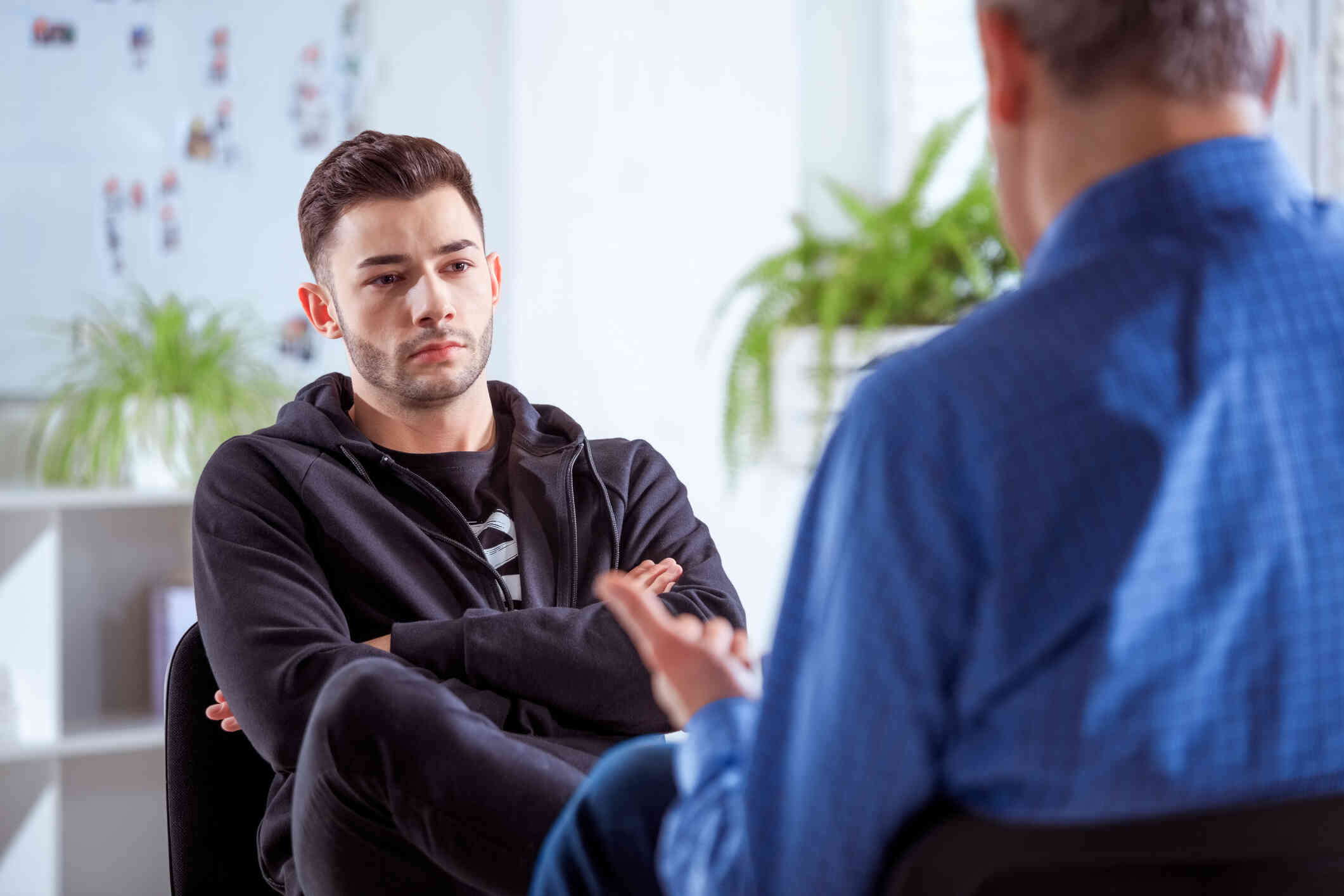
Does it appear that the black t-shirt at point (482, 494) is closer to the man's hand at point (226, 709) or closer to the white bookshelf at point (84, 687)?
the man's hand at point (226, 709)

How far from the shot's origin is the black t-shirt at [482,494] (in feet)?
5.58

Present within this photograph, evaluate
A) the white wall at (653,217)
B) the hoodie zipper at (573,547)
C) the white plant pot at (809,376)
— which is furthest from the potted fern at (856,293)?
the hoodie zipper at (573,547)

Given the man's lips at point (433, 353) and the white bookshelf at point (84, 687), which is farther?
the white bookshelf at point (84, 687)

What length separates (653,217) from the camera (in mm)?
3365

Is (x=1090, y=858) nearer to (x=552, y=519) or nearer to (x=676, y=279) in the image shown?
(x=552, y=519)

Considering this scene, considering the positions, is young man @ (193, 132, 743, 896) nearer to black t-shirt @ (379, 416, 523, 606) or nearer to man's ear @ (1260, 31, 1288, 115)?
black t-shirt @ (379, 416, 523, 606)

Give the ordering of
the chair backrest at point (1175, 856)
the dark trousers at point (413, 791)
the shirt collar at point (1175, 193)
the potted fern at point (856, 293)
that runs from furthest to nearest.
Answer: the potted fern at point (856, 293) < the dark trousers at point (413, 791) < the shirt collar at point (1175, 193) < the chair backrest at point (1175, 856)

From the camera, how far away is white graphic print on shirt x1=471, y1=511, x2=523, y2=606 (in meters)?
1.69

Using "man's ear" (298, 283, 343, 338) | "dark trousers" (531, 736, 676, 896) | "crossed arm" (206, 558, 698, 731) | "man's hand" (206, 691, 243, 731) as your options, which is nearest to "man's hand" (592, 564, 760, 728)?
"dark trousers" (531, 736, 676, 896)

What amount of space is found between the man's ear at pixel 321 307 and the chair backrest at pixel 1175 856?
1404 mm

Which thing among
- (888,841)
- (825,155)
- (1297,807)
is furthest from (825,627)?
(825,155)

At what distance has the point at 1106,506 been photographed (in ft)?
2.09

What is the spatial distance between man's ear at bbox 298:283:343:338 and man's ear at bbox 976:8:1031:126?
1.23 metres

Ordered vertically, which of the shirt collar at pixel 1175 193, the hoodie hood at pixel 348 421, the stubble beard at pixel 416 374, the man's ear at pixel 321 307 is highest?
the shirt collar at pixel 1175 193
